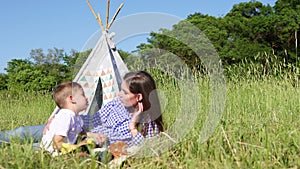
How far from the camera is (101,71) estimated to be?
3789 millimetres

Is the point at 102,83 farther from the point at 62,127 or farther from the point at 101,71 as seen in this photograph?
the point at 62,127

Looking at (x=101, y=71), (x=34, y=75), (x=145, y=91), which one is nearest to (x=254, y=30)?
(x=34, y=75)

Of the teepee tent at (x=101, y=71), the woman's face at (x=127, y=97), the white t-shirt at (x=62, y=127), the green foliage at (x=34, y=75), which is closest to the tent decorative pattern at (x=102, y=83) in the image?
the teepee tent at (x=101, y=71)

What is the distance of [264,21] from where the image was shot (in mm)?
13344

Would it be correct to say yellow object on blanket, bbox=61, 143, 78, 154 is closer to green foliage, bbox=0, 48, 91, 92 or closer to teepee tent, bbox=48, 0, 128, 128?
teepee tent, bbox=48, 0, 128, 128

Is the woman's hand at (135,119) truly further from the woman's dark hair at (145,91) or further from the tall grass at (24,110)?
the tall grass at (24,110)

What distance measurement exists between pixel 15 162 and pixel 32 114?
349 cm

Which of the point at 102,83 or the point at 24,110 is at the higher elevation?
the point at 102,83

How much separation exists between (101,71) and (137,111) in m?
1.04

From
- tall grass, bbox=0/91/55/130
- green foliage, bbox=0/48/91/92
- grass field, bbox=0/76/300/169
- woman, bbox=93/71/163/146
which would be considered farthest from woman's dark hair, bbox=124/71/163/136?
green foliage, bbox=0/48/91/92

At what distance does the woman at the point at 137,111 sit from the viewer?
→ 2.81m

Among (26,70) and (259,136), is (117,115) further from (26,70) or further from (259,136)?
(26,70)

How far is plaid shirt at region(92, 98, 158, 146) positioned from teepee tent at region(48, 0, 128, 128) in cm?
45

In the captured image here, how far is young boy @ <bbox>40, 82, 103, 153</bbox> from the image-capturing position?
242 cm
